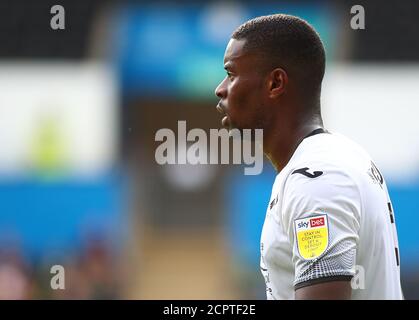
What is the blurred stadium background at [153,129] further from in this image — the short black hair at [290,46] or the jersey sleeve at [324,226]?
the jersey sleeve at [324,226]

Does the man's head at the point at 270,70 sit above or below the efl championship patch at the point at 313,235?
above

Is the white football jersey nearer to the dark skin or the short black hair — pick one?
the dark skin

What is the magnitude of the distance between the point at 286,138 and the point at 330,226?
2.31 feet

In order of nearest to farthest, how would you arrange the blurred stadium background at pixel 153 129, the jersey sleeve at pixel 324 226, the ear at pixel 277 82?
the jersey sleeve at pixel 324 226
the ear at pixel 277 82
the blurred stadium background at pixel 153 129

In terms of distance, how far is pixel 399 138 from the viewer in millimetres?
15992

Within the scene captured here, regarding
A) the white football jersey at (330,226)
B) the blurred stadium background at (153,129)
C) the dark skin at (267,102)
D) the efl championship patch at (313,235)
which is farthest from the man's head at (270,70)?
the blurred stadium background at (153,129)

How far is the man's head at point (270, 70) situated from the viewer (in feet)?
11.0

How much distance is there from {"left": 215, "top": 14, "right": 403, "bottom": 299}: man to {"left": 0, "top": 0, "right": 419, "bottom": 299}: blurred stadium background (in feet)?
31.6

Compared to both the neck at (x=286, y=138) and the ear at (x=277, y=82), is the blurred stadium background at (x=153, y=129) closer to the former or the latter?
the neck at (x=286, y=138)

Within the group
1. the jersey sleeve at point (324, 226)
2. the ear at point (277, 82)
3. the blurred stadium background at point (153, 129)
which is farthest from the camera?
the blurred stadium background at point (153, 129)

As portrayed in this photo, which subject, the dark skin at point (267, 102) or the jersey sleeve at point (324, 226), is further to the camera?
the dark skin at point (267, 102)

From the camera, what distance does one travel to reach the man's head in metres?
3.37

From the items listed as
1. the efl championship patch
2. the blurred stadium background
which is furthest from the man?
the blurred stadium background

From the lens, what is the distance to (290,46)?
3383 millimetres
